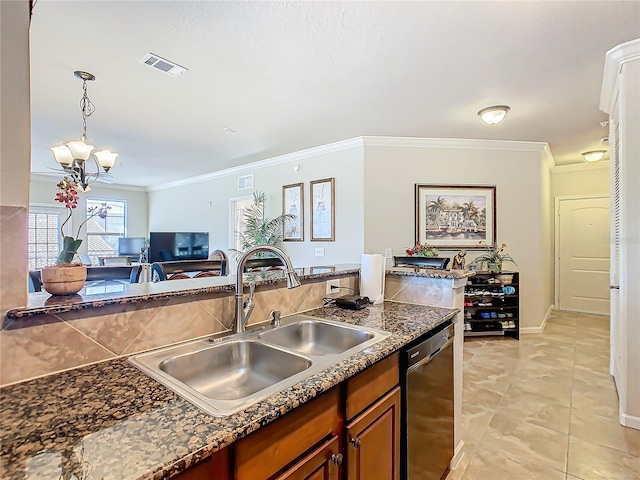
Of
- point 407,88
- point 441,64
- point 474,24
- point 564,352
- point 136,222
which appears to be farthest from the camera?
point 136,222

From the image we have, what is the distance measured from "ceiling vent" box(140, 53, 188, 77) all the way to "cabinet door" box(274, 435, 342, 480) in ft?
8.70

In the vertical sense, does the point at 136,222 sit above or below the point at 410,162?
below

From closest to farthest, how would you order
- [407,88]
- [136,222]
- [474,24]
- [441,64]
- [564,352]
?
1. [474,24]
2. [441,64]
3. [407,88]
4. [564,352]
5. [136,222]

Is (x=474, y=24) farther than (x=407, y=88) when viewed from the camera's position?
No

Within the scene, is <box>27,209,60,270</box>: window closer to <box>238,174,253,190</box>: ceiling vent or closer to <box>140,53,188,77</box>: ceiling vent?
<box>238,174,253,190</box>: ceiling vent

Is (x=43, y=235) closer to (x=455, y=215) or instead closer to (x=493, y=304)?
(x=455, y=215)

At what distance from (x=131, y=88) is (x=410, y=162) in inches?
127

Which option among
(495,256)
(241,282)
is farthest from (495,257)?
(241,282)

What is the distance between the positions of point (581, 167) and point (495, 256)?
2857 mm

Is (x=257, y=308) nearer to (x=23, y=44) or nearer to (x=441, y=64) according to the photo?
(x=23, y=44)

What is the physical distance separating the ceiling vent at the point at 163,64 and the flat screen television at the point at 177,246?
14.8 ft

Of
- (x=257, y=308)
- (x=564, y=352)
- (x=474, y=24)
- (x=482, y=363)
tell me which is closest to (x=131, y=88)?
(x=257, y=308)

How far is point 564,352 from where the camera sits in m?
3.72

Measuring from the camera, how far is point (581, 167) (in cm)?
555
